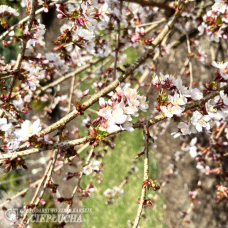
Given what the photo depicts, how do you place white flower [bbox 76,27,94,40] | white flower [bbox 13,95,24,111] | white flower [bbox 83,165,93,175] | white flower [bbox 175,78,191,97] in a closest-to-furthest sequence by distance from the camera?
white flower [bbox 175,78,191,97], white flower [bbox 76,27,94,40], white flower [bbox 83,165,93,175], white flower [bbox 13,95,24,111]

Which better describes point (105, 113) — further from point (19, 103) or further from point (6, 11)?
point (19, 103)

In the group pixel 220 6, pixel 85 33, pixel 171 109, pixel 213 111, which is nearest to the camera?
pixel 171 109

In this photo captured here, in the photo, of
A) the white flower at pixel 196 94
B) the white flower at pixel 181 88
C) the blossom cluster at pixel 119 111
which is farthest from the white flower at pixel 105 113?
the white flower at pixel 196 94

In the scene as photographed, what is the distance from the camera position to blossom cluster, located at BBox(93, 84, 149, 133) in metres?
1.20

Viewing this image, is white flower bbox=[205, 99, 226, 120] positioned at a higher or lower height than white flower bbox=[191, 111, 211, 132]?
higher

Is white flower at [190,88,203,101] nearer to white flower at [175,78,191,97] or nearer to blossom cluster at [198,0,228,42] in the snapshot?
white flower at [175,78,191,97]

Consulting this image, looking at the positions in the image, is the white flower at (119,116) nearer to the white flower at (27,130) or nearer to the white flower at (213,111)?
the white flower at (27,130)

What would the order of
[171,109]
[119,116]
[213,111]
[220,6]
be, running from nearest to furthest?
[119,116] → [171,109] → [213,111] → [220,6]

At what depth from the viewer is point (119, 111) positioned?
122 centimetres

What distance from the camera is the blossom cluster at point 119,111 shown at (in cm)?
120

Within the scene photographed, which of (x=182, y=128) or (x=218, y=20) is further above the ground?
(x=218, y=20)

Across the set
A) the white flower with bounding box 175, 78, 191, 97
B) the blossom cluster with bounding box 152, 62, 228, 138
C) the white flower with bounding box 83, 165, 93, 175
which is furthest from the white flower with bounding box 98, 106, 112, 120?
the white flower with bounding box 83, 165, 93, 175

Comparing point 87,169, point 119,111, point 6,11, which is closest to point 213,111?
point 119,111

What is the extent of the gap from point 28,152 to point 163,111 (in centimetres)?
82
